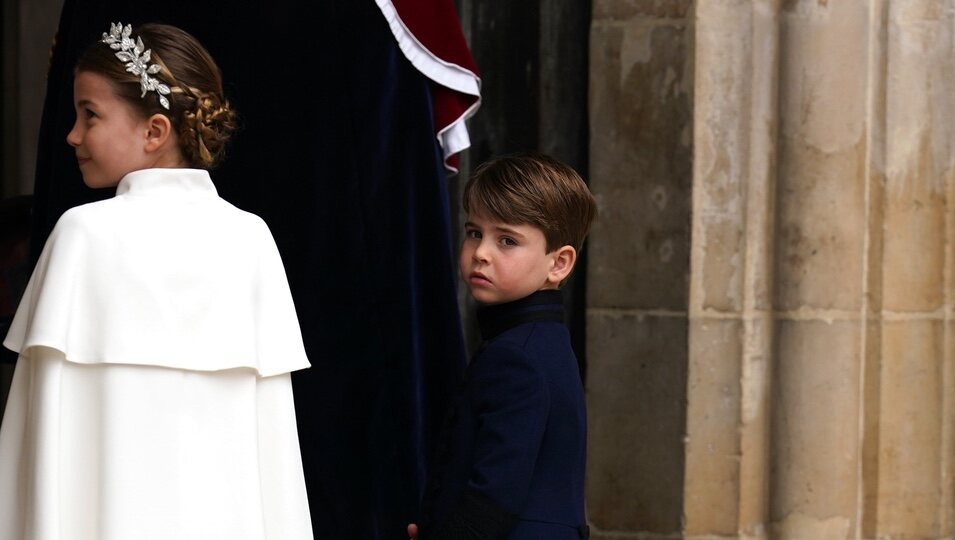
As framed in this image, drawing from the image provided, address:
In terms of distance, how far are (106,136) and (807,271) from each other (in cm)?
173

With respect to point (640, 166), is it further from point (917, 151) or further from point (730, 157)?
point (917, 151)

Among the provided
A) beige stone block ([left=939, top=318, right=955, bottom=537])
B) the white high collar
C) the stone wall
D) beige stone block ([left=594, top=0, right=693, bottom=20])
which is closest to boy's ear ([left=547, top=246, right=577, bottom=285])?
the white high collar

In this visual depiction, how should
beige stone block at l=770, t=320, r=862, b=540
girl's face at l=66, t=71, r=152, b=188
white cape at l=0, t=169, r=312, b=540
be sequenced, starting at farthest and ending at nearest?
beige stone block at l=770, t=320, r=862, b=540 < girl's face at l=66, t=71, r=152, b=188 < white cape at l=0, t=169, r=312, b=540

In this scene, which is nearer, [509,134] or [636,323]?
[636,323]

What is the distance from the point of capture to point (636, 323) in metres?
3.16

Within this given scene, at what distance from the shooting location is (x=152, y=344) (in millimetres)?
1837

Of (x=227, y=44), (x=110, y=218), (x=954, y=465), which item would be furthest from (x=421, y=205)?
(x=954, y=465)

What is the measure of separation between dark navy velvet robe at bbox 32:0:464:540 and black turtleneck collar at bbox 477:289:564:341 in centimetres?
72

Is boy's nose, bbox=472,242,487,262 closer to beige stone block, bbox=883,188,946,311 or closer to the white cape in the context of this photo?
the white cape

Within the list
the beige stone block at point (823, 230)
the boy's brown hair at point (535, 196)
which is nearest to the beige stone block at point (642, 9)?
the beige stone block at point (823, 230)

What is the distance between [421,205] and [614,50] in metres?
0.71

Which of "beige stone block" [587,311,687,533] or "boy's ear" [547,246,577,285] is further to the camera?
"beige stone block" [587,311,687,533]

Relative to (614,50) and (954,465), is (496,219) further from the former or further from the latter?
(954,465)

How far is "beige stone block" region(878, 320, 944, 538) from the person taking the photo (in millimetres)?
3092
